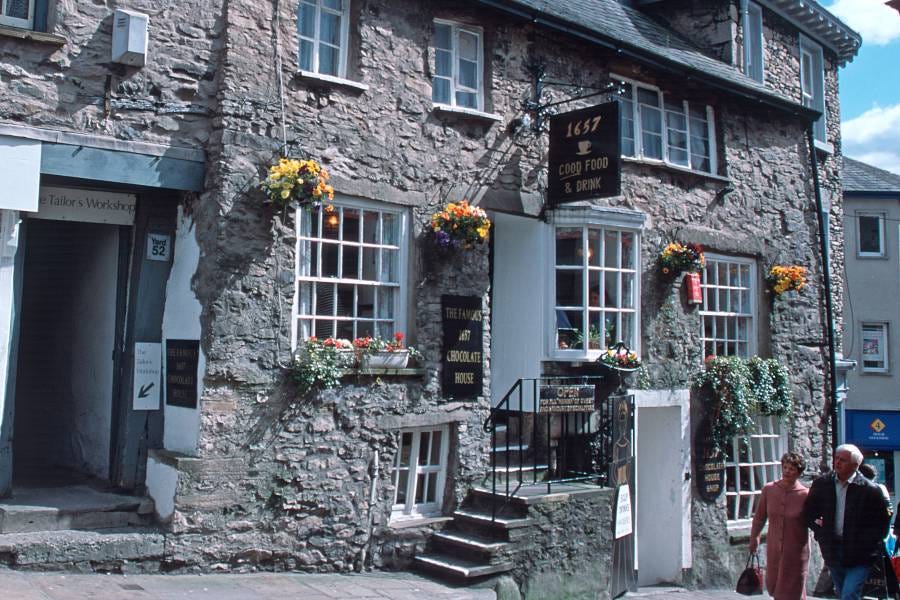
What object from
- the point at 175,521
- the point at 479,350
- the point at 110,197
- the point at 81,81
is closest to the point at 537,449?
the point at 479,350

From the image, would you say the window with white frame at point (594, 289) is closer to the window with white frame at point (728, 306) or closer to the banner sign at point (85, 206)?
the window with white frame at point (728, 306)

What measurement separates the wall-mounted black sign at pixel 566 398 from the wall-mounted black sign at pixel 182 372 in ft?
12.4

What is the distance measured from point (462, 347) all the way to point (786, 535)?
3827 millimetres

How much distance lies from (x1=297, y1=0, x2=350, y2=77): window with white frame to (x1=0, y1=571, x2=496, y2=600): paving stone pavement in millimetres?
4928

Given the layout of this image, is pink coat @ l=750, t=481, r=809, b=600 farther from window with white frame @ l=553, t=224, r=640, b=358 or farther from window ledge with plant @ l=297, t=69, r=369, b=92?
window ledge with plant @ l=297, t=69, r=369, b=92

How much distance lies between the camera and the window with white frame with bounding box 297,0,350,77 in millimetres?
9102

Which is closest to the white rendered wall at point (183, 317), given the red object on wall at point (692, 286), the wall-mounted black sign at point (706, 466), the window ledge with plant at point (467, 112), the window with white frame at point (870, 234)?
the window ledge with plant at point (467, 112)

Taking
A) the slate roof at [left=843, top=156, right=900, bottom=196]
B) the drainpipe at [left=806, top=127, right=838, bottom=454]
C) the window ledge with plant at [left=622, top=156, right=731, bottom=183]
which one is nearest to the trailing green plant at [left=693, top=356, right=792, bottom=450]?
the drainpipe at [left=806, top=127, right=838, bottom=454]

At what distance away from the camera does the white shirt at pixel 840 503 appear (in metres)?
7.06

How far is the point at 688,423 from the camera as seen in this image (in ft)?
40.5

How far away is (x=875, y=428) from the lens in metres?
24.4

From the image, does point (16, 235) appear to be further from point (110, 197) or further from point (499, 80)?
point (499, 80)

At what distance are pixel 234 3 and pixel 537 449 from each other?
234 inches

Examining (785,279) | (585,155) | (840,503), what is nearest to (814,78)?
(785,279)
